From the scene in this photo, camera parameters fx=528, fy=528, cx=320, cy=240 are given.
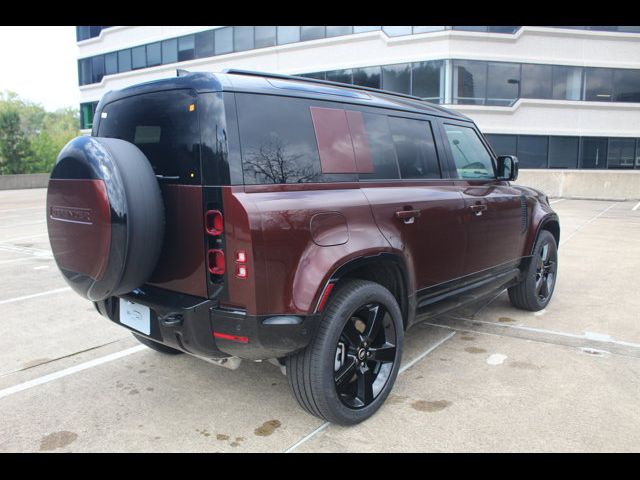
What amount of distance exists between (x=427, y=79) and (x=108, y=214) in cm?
2327

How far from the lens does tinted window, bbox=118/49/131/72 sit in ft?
112

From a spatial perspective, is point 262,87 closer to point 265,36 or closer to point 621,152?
point 265,36

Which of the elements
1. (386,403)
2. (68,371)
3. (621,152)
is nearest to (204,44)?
(621,152)

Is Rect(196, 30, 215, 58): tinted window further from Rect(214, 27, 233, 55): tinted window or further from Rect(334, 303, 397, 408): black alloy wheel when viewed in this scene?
Rect(334, 303, 397, 408): black alloy wheel

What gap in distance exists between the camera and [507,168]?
15.8 feet

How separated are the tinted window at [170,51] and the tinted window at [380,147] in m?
30.6

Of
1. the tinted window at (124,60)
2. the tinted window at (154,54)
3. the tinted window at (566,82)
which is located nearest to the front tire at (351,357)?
the tinted window at (566,82)

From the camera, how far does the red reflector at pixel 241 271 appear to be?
2644 millimetres

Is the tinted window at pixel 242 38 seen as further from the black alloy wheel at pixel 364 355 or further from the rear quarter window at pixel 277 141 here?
the black alloy wheel at pixel 364 355

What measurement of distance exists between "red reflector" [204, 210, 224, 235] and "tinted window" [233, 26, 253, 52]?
90.6 feet

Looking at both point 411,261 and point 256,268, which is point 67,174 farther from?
point 411,261

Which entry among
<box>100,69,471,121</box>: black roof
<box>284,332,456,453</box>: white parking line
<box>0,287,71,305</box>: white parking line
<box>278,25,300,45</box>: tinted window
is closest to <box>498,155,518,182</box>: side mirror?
<box>100,69,471,121</box>: black roof

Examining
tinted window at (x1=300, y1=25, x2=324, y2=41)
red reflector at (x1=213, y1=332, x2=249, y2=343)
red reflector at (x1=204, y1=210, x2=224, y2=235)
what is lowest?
red reflector at (x1=213, y1=332, x2=249, y2=343)
